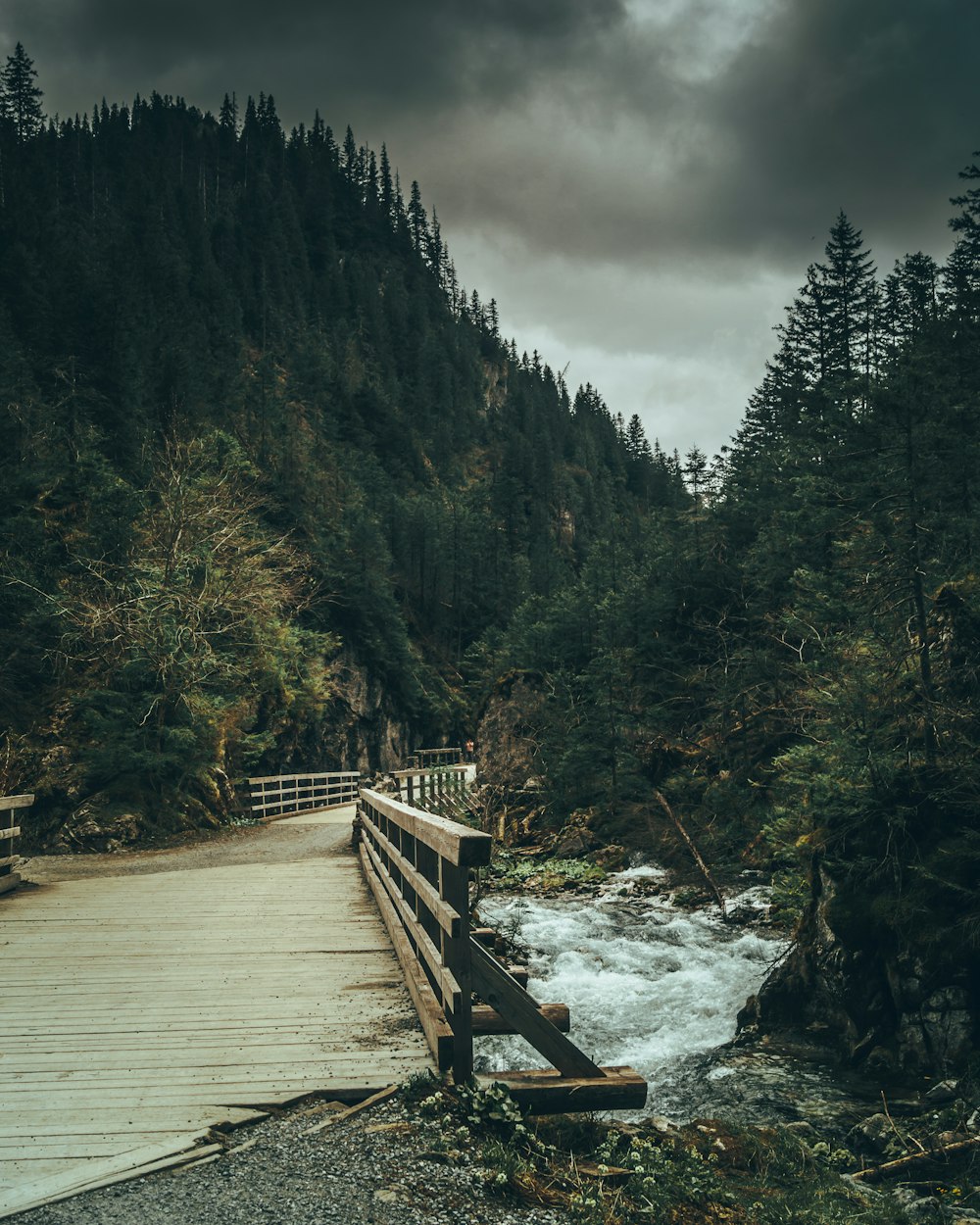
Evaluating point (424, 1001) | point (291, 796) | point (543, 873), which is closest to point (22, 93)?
point (291, 796)

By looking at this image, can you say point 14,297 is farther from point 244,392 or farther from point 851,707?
point 851,707

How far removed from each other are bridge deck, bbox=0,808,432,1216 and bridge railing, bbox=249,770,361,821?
481 inches

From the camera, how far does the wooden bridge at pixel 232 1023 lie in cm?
373

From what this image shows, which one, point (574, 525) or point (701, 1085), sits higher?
point (574, 525)

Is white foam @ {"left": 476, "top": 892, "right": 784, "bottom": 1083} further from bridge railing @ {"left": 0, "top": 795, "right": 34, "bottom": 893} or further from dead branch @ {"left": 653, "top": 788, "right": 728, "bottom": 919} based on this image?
bridge railing @ {"left": 0, "top": 795, "right": 34, "bottom": 893}

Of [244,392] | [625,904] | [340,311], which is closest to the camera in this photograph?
[625,904]

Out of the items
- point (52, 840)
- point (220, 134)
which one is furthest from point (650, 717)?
point (220, 134)

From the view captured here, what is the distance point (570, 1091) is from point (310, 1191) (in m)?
1.48

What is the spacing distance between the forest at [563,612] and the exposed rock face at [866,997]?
0.03 meters

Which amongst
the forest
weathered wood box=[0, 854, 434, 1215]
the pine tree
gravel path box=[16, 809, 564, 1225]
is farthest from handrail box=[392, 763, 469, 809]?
the pine tree

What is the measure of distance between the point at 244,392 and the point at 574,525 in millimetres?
55063

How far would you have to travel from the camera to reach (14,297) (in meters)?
39.3

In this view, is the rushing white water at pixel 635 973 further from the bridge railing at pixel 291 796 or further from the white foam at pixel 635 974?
the bridge railing at pixel 291 796

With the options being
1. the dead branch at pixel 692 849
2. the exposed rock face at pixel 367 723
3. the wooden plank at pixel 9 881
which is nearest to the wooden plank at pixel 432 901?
the wooden plank at pixel 9 881
